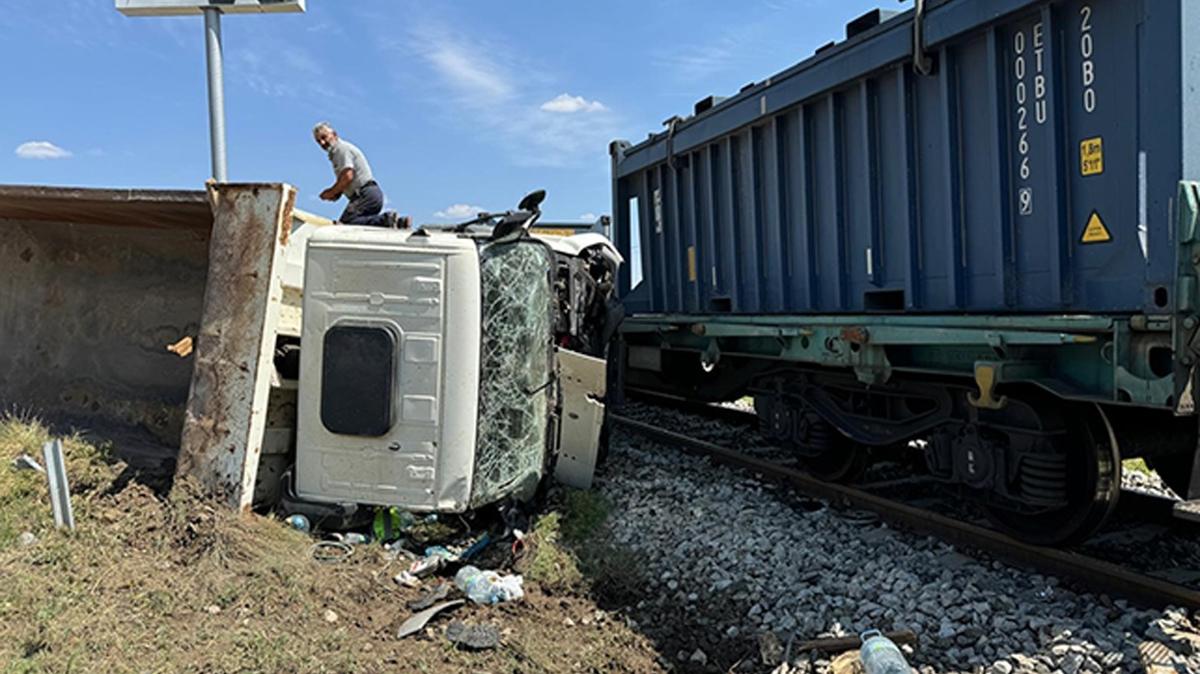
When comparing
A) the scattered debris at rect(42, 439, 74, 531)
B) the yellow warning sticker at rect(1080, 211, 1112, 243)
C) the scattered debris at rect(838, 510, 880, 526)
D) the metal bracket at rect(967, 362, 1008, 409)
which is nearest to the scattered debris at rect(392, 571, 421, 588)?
the scattered debris at rect(42, 439, 74, 531)

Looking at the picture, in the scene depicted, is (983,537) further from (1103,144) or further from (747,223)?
(747,223)

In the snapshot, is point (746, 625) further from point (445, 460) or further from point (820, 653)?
point (445, 460)

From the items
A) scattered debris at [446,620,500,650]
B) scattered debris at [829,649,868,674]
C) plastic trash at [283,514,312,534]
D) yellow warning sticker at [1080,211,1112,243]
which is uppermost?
yellow warning sticker at [1080,211,1112,243]

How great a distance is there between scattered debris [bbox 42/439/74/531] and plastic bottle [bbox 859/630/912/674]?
416 centimetres

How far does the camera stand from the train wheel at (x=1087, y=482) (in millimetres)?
4180

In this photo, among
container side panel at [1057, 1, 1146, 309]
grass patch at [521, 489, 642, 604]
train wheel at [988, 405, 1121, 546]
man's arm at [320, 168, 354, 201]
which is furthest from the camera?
A: man's arm at [320, 168, 354, 201]

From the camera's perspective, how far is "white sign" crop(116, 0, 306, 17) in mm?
7074

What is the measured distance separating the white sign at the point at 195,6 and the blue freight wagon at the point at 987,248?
4.03 m

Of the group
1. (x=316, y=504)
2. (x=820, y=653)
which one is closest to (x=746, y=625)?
(x=820, y=653)

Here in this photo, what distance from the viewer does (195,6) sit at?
711 cm

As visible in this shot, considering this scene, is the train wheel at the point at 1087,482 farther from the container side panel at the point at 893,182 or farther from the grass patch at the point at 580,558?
the grass patch at the point at 580,558

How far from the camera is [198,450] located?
189 inches

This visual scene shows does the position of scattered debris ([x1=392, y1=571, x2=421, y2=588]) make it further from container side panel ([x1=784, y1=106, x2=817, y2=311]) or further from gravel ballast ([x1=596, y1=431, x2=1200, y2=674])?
container side panel ([x1=784, y1=106, x2=817, y2=311])

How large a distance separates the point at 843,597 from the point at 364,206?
5.02 metres
